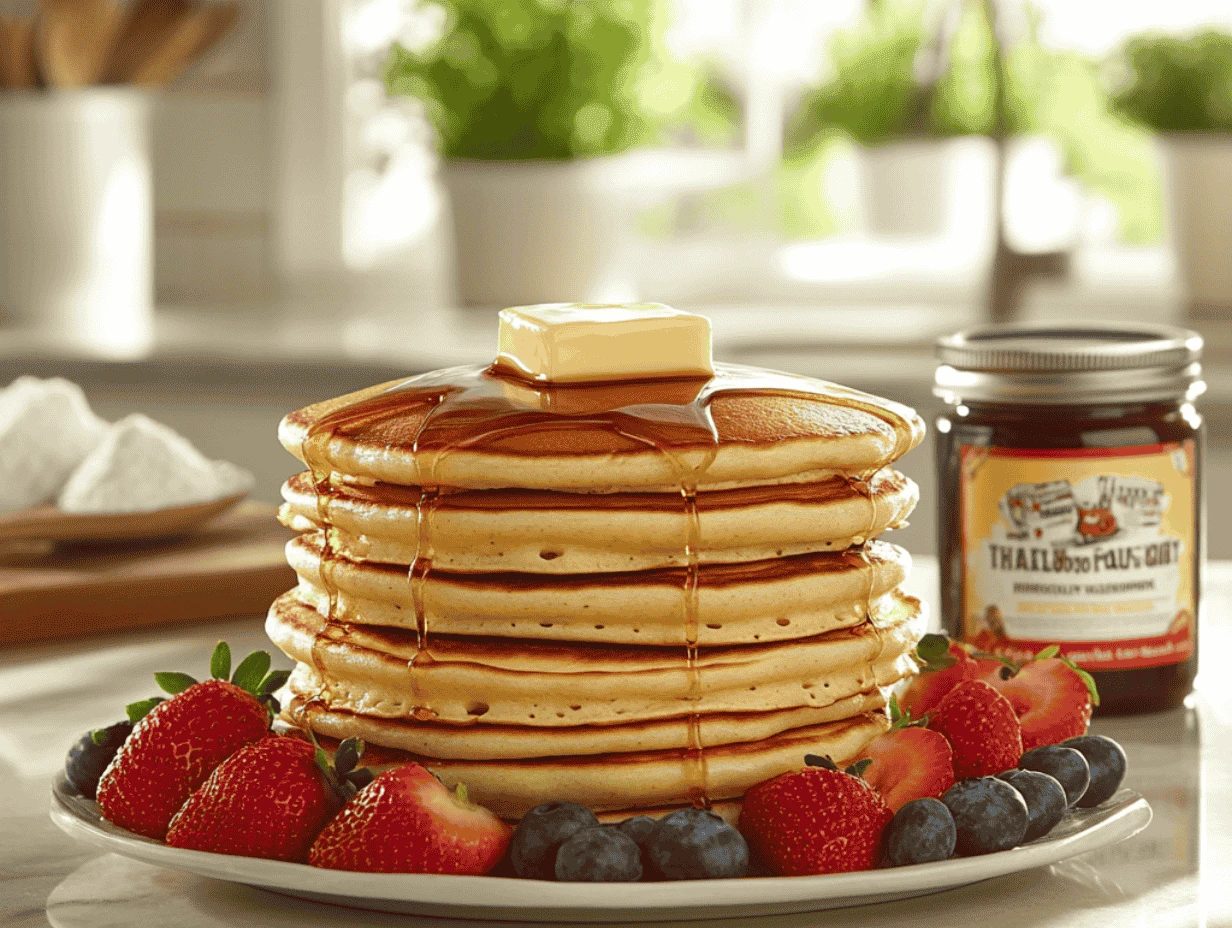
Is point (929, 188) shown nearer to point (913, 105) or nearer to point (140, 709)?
point (913, 105)

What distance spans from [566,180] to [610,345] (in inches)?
81.8

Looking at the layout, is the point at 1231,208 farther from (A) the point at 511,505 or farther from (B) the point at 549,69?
(A) the point at 511,505

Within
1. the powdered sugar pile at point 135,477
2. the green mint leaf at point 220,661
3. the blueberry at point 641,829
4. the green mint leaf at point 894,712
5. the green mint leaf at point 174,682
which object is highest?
the powdered sugar pile at point 135,477

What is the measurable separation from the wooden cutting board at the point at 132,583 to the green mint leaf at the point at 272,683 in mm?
457

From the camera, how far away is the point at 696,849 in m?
0.74

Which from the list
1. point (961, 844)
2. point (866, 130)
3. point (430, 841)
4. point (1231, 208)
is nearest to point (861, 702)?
point (961, 844)

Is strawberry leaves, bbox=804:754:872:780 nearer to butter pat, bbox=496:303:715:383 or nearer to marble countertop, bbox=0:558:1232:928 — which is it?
marble countertop, bbox=0:558:1232:928

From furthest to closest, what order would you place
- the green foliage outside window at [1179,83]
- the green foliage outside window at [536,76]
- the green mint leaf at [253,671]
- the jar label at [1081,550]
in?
the green foliage outside window at [536,76], the green foliage outside window at [1179,83], the jar label at [1081,550], the green mint leaf at [253,671]

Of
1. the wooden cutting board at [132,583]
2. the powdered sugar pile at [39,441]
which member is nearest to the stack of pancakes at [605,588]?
the wooden cutting board at [132,583]

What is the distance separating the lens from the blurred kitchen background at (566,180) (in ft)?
8.86

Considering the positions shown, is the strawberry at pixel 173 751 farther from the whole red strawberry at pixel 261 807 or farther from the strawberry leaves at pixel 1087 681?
the strawberry leaves at pixel 1087 681

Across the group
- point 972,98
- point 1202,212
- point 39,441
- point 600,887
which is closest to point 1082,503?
point 600,887

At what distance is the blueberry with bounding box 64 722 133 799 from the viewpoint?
0.87 m

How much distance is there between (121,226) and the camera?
9.98 ft
